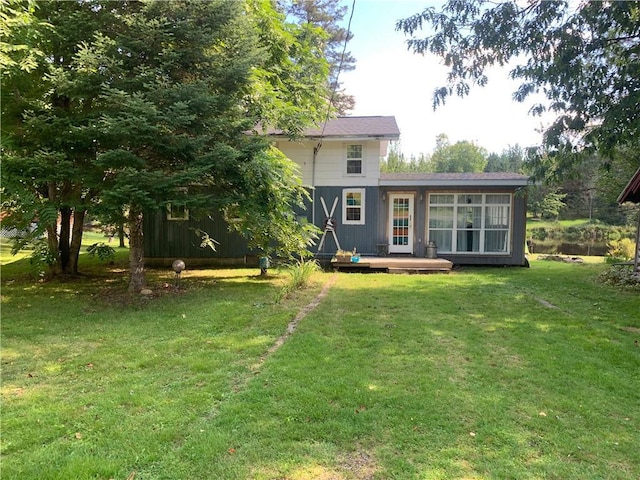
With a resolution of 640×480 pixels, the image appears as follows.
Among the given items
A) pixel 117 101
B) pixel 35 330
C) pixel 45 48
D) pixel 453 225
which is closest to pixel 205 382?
pixel 35 330

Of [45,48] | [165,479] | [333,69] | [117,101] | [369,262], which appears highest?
[333,69]

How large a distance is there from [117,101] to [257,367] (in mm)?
5071

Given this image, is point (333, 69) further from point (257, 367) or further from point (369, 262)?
point (257, 367)

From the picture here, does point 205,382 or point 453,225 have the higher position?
point 453,225

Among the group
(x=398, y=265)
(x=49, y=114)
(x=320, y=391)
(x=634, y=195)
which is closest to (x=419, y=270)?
(x=398, y=265)

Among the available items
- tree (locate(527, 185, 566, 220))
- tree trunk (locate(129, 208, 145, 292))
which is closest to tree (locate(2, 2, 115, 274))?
tree trunk (locate(129, 208, 145, 292))

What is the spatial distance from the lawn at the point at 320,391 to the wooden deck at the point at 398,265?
13.1ft

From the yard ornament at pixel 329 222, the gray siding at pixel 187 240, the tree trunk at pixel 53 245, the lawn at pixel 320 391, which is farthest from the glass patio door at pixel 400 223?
the tree trunk at pixel 53 245

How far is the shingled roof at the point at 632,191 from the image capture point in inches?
363

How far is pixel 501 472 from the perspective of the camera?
97.5 inches

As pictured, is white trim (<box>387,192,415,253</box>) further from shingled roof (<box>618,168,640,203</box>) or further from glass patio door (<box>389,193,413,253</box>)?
shingled roof (<box>618,168,640,203</box>)

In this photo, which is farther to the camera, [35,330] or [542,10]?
[542,10]

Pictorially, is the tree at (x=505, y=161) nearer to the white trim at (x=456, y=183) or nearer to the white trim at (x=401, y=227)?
the white trim at (x=456, y=183)

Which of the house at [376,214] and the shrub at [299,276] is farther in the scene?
the house at [376,214]
